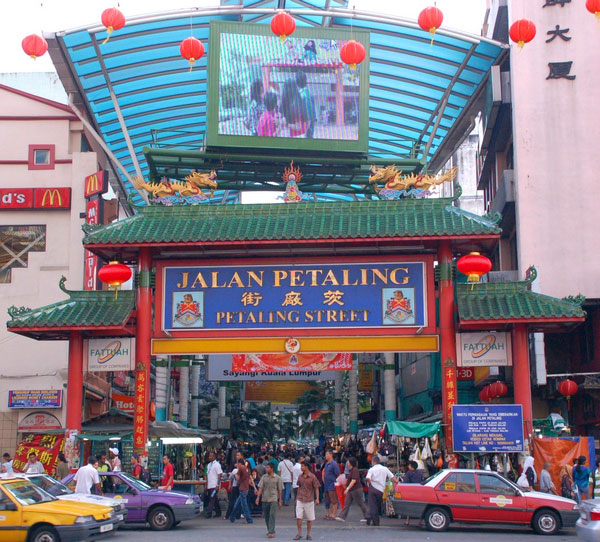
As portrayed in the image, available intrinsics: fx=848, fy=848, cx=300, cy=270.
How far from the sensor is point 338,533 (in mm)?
18562

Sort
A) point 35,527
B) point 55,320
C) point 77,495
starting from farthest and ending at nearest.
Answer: point 55,320, point 77,495, point 35,527

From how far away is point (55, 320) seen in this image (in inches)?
884

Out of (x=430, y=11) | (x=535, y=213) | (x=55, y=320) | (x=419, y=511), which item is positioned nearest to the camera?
(x=419, y=511)

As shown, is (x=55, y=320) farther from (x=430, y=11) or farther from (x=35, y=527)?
(x=430, y=11)

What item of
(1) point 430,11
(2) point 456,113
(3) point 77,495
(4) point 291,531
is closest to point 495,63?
(2) point 456,113

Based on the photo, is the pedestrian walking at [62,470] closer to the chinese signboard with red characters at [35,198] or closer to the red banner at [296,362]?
the red banner at [296,362]

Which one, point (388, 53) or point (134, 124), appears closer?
point (388, 53)

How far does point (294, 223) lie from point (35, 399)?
13.3 metres

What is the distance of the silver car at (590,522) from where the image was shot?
14.6 meters

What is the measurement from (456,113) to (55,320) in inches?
728

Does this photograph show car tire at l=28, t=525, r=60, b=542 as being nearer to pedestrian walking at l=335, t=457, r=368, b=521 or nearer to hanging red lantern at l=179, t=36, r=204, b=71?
pedestrian walking at l=335, t=457, r=368, b=521

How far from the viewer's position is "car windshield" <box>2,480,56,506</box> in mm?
15741

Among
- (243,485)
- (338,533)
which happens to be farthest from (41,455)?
(338,533)

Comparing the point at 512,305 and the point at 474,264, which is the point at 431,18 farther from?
the point at 512,305
